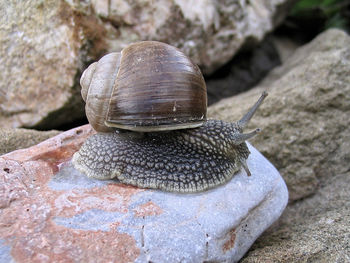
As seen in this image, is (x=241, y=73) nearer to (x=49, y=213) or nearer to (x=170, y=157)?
(x=170, y=157)

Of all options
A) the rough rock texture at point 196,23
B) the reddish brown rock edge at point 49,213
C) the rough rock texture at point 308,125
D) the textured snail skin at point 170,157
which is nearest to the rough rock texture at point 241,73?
the rough rock texture at point 196,23

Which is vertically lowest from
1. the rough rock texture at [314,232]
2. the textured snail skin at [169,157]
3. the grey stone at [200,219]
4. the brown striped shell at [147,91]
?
the rough rock texture at [314,232]

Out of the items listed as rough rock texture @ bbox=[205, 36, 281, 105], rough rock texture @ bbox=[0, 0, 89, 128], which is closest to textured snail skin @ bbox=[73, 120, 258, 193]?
rough rock texture @ bbox=[0, 0, 89, 128]

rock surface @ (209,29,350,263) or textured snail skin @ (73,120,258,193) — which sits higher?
textured snail skin @ (73,120,258,193)

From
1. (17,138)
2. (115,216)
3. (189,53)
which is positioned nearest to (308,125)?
(189,53)

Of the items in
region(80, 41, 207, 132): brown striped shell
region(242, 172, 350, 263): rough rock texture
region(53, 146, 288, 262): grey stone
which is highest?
region(80, 41, 207, 132): brown striped shell

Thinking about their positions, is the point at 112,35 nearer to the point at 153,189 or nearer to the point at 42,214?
the point at 153,189

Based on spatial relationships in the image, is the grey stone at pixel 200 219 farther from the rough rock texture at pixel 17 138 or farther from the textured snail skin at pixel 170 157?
the rough rock texture at pixel 17 138

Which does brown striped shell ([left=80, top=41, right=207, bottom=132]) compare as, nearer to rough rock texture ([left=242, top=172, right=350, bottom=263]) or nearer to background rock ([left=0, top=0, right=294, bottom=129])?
rough rock texture ([left=242, top=172, right=350, bottom=263])
